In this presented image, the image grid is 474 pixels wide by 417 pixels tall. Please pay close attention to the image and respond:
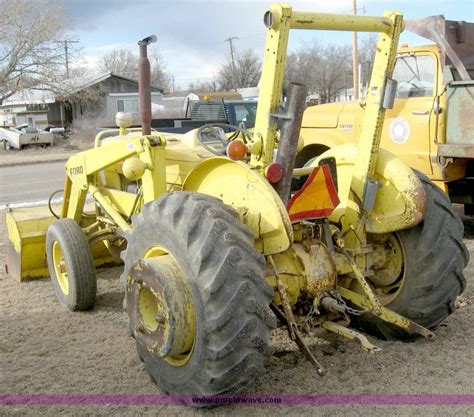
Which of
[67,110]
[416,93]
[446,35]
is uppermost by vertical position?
[446,35]

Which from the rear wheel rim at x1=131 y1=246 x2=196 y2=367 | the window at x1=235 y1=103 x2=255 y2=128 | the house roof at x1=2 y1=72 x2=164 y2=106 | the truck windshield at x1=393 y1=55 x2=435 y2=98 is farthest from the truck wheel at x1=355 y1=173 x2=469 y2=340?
the house roof at x1=2 y1=72 x2=164 y2=106

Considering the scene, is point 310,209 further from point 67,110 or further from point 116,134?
point 67,110

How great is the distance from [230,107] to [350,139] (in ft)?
13.8

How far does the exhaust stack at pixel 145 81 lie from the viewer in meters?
4.61

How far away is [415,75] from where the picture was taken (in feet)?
26.7

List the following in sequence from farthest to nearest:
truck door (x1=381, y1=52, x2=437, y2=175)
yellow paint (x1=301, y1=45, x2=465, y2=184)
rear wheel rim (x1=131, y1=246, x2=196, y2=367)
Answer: truck door (x1=381, y1=52, x2=437, y2=175)
yellow paint (x1=301, y1=45, x2=465, y2=184)
rear wheel rim (x1=131, y1=246, x2=196, y2=367)

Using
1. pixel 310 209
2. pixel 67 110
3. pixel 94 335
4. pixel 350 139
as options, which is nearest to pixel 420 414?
pixel 310 209

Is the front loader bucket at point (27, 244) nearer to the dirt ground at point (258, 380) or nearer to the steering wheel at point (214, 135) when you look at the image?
the dirt ground at point (258, 380)

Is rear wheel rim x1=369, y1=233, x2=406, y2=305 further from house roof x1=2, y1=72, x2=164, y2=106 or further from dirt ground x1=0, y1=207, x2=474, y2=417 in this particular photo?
house roof x1=2, y1=72, x2=164, y2=106

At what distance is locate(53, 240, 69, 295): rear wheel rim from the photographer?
18.1ft

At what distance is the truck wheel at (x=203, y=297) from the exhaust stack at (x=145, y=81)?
1.43 meters

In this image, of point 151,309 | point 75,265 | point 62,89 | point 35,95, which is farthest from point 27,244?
point 35,95

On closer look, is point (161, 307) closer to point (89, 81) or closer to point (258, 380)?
point (258, 380)

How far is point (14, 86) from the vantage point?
118ft
